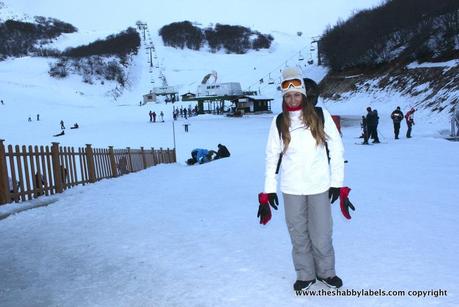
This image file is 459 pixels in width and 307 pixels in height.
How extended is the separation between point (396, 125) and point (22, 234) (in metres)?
18.0

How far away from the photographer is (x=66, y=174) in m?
11.1

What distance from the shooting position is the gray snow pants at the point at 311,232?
3.79 meters

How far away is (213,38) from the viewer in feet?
443

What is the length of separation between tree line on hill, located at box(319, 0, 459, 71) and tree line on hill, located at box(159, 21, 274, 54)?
59581 millimetres

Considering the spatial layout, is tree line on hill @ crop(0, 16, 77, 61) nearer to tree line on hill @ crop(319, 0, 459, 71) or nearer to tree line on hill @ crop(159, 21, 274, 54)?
tree line on hill @ crop(159, 21, 274, 54)

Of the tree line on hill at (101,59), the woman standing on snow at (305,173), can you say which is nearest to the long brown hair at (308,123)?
the woman standing on snow at (305,173)

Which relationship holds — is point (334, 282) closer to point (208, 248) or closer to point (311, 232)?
point (311, 232)

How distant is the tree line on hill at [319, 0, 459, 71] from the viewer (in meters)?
46.7

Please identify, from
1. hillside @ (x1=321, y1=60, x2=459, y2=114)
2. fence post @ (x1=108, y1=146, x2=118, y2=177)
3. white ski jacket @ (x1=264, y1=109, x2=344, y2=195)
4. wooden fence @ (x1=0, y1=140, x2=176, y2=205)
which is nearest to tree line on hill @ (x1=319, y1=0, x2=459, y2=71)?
hillside @ (x1=321, y1=60, x2=459, y2=114)

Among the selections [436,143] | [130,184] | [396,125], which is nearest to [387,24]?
[396,125]

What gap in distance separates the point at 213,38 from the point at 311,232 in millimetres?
135151

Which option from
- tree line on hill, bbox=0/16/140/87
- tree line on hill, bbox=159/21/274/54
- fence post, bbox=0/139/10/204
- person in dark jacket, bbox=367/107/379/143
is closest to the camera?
fence post, bbox=0/139/10/204

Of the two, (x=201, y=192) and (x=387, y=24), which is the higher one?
(x=387, y=24)

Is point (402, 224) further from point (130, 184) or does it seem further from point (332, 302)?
point (130, 184)
